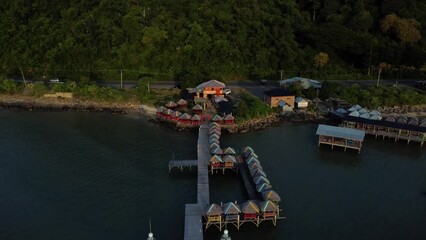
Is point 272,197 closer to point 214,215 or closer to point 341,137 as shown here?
point 214,215

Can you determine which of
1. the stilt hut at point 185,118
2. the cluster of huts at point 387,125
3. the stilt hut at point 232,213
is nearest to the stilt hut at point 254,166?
the stilt hut at point 232,213

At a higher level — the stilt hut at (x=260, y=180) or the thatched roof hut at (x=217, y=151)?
the thatched roof hut at (x=217, y=151)

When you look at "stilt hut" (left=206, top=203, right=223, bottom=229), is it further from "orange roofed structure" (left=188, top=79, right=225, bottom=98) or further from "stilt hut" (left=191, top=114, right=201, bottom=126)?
"orange roofed structure" (left=188, top=79, right=225, bottom=98)

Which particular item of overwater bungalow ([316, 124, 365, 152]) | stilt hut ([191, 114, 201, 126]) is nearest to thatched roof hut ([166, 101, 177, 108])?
stilt hut ([191, 114, 201, 126])

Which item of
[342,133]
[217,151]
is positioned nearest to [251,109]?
[342,133]

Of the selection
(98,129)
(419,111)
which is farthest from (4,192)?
(419,111)

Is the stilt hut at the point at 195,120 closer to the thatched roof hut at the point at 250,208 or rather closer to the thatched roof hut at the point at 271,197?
the thatched roof hut at the point at 271,197
